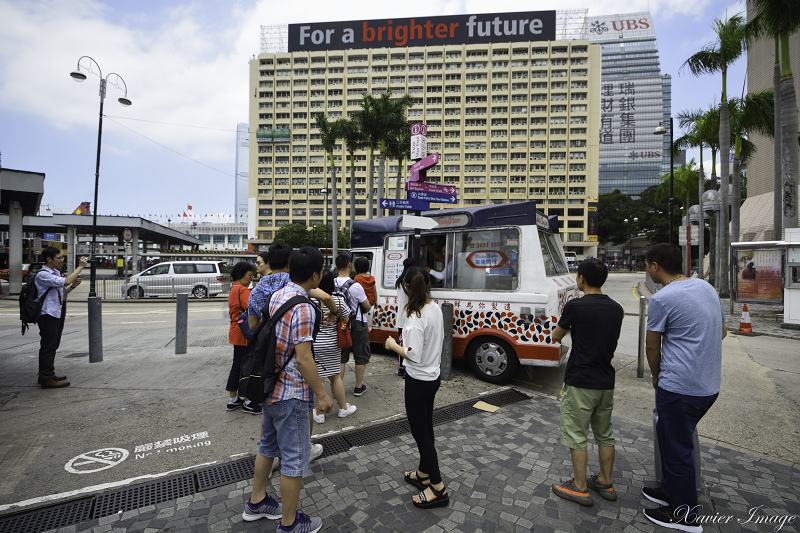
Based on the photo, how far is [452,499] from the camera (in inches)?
112

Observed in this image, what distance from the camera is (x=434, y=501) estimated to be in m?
2.74

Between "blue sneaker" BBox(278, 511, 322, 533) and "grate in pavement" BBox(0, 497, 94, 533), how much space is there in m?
1.44

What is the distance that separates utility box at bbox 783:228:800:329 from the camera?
1020cm

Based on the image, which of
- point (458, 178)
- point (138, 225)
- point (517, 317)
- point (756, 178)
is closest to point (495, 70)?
point (458, 178)

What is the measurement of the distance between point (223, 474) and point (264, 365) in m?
1.46

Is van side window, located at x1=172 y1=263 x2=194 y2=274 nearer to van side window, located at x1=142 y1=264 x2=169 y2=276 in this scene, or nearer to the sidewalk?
van side window, located at x1=142 y1=264 x2=169 y2=276

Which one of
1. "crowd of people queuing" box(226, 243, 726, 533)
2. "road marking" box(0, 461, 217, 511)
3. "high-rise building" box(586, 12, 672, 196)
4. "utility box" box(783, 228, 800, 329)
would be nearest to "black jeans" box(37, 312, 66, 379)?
"road marking" box(0, 461, 217, 511)

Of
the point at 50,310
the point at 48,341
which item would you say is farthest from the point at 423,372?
the point at 48,341

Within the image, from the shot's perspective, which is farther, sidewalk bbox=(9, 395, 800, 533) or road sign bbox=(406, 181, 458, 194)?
road sign bbox=(406, 181, 458, 194)

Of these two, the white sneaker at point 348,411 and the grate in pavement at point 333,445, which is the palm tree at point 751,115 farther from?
A: the grate in pavement at point 333,445

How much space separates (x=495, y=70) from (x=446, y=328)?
8523 cm

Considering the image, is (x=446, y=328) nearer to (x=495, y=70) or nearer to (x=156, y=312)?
(x=156, y=312)

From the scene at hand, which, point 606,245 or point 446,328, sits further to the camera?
point 606,245

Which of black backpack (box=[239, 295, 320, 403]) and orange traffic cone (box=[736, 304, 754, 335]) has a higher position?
black backpack (box=[239, 295, 320, 403])
